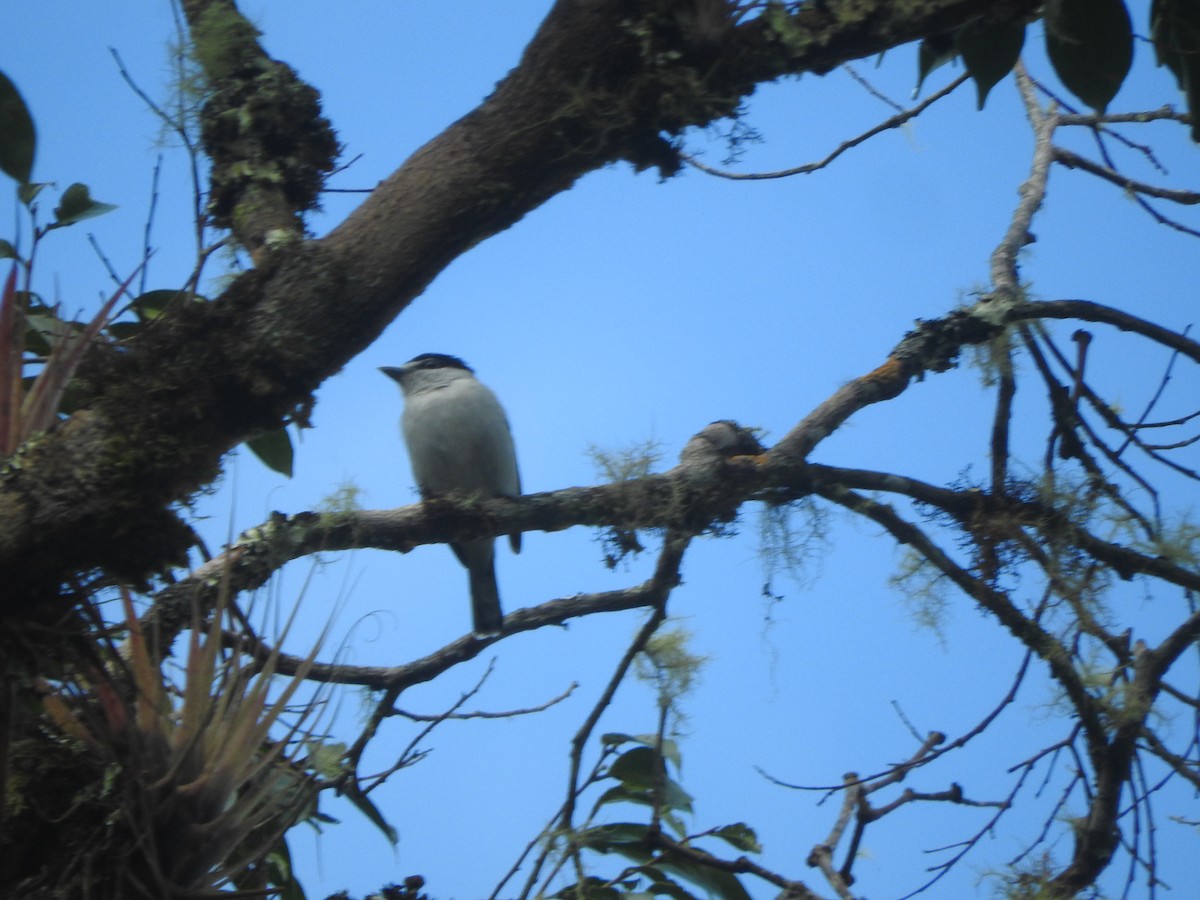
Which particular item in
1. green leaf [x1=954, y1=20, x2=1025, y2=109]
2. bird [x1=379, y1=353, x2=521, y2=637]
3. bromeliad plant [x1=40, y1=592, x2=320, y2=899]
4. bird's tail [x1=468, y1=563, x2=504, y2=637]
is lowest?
bromeliad plant [x1=40, y1=592, x2=320, y2=899]

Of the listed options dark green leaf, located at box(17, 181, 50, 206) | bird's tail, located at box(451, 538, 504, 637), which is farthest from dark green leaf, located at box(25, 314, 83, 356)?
bird's tail, located at box(451, 538, 504, 637)

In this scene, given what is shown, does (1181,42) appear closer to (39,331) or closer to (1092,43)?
(1092,43)

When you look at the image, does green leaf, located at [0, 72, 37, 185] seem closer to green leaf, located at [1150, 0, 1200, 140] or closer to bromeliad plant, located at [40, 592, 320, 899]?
bromeliad plant, located at [40, 592, 320, 899]

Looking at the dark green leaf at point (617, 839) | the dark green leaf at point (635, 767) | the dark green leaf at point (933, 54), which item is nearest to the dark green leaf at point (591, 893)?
the dark green leaf at point (617, 839)

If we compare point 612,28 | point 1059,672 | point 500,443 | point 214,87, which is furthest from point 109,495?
point 500,443

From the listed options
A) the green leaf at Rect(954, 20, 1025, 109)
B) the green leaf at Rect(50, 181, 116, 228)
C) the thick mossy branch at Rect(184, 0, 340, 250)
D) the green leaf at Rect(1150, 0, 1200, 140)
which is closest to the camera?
the green leaf at Rect(1150, 0, 1200, 140)

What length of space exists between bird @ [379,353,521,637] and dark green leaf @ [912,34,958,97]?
8.93ft

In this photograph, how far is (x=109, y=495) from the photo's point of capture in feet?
5.45

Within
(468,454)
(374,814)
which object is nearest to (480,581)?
(468,454)

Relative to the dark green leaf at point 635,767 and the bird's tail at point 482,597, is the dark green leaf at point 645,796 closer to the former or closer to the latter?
the dark green leaf at point 635,767

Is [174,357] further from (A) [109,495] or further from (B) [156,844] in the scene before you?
(B) [156,844]

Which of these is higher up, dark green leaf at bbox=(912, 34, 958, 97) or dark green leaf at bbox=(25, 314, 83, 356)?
dark green leaf at bbox=(912, 34, 958, 97)

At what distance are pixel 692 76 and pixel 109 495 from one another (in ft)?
3.91

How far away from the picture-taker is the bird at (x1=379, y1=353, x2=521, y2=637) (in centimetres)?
459
